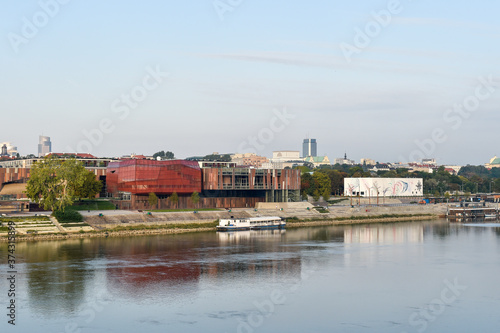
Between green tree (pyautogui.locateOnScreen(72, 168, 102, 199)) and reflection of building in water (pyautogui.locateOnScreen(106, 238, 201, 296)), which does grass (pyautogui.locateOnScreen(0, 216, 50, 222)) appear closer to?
green tree (pyautogui.locateOnScreen(72, 168, 102, 199))

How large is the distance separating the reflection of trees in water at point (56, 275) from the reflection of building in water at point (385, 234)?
38718mm

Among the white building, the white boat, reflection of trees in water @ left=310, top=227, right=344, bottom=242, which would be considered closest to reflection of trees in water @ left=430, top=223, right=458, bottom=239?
reflection of trees in water @ left=310, top=227, right=344, bottom=242

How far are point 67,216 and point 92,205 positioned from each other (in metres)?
18.9

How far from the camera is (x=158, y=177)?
367 ft

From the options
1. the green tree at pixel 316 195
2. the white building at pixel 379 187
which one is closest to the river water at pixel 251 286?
the green tree at pixel 316 195

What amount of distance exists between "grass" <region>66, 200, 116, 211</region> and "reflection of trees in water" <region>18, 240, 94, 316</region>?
26.6 metres

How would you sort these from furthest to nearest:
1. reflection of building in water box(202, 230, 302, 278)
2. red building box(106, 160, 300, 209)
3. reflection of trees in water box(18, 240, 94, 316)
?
red building box(106, 160, 300, 209) < reflection of building in water box(202, 230, 302, 278) < reflection of trees in water box(18, 240, 94, 316)

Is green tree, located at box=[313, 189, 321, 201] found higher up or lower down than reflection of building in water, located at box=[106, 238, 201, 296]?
higher up

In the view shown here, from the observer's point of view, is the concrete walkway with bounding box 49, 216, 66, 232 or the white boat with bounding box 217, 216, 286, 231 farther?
the white boat with bounding box 217, 216, 286, 231

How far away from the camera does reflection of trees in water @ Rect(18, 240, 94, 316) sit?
48562 millimetres

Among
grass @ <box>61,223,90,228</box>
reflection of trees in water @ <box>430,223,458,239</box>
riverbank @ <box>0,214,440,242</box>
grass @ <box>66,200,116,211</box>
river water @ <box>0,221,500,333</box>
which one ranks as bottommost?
river water @ <box>0,221,500,333</box>

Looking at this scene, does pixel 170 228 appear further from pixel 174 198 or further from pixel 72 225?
pixel 72 225

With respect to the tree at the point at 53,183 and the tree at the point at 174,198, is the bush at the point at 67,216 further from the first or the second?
the tree at the point at 174,198

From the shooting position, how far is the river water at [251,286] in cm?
4422
